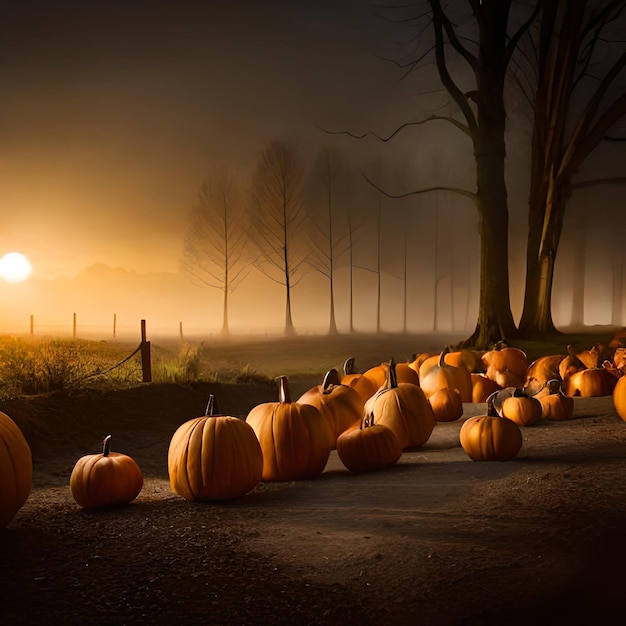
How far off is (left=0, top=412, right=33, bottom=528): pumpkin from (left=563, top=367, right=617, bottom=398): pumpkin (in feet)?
13.9

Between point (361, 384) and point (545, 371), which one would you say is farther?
point (545, 371)

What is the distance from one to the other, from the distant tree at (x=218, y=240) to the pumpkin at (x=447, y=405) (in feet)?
13.6

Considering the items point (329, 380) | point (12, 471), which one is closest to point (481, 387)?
point (329, 380)

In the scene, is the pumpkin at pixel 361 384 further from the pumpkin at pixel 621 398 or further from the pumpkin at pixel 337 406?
the pumpkin at pixel 621 398

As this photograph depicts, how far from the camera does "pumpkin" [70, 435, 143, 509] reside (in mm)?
2703

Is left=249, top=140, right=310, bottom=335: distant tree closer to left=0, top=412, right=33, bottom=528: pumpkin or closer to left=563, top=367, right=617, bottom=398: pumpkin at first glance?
left=563, top=367, right=617, bottom=398: pumpkin

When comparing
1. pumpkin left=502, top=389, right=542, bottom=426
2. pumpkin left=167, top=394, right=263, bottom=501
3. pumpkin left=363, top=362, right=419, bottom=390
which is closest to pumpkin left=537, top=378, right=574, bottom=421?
pumpkin left=502, top=389, right=542, bottom=426

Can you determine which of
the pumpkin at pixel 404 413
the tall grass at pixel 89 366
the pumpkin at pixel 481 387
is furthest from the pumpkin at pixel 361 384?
the tall grass at pixel 89 366

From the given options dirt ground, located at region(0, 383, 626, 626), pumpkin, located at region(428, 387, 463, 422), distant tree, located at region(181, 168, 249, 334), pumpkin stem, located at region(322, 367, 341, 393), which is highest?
distant tree, located at region(181, 168, 249, 334)

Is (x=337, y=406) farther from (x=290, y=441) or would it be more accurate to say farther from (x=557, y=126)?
(x=557, y=126)

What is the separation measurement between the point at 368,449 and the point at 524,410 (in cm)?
150

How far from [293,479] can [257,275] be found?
588cm

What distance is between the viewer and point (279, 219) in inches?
367

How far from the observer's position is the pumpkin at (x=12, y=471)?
229cm
